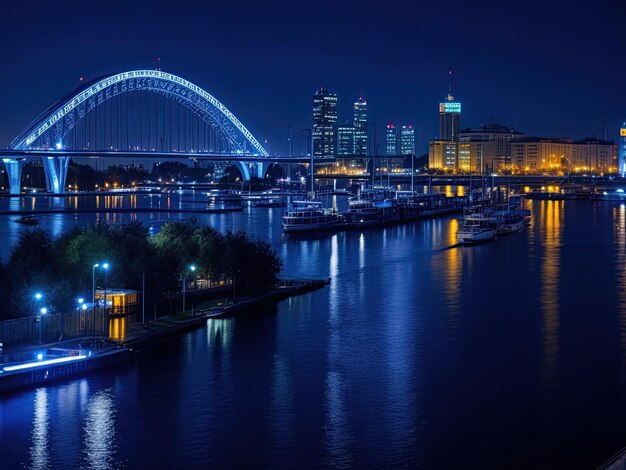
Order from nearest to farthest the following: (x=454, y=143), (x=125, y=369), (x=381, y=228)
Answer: (x=125, y=369), (x=381, y=228), (x=454, y=143)

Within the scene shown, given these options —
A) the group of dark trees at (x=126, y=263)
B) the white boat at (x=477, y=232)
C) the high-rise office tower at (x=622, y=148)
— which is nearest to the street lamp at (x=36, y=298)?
the group of dark trees at (x=126, y=263)

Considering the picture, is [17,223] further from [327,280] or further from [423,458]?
[423,458]

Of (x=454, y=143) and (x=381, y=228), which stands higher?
(x=454, y=143)

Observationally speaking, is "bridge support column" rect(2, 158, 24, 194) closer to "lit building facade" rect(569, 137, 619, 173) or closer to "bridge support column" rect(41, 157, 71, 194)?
"bridge support column" rect(41, 157, 71, 194)

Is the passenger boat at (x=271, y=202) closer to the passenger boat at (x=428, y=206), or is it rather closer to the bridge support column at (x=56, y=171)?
the passenger boat at (x=428, y=206)

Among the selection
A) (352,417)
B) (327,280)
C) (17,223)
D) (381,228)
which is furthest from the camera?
(381,228)

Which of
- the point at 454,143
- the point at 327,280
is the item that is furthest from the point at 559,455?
the point at 454,143
